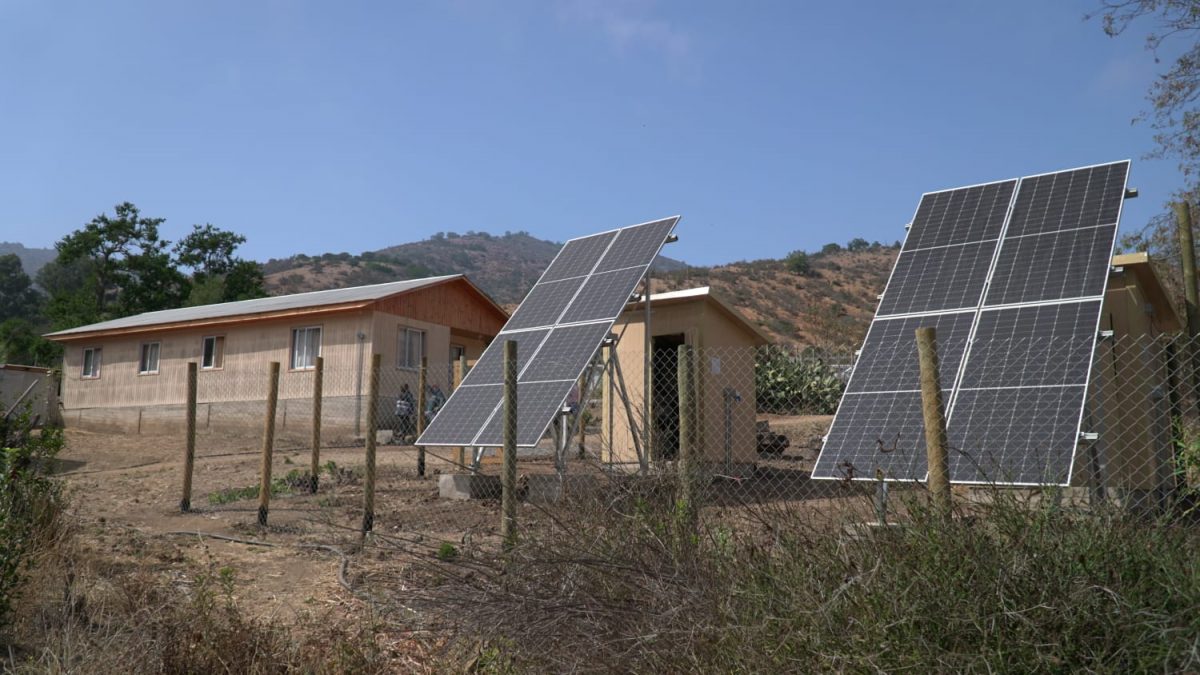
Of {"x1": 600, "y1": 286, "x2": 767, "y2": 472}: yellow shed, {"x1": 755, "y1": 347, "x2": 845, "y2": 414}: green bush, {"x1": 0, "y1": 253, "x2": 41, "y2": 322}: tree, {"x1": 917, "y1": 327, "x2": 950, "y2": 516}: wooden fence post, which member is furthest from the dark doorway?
{"x1": 0, "y1": 253, "x2": 41, "y2": 322}: tree

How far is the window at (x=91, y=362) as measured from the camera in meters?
29.2

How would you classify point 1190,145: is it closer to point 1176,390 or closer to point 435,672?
point 1176,390

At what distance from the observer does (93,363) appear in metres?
29.4

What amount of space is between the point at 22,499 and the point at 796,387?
24.2m

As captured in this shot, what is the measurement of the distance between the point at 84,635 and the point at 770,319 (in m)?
45.0

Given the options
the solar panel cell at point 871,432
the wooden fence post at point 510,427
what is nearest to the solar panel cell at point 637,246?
the solar panel cell at point 871,432

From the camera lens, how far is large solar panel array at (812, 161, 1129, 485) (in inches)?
233

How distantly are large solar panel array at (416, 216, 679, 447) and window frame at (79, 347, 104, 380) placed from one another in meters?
22.5

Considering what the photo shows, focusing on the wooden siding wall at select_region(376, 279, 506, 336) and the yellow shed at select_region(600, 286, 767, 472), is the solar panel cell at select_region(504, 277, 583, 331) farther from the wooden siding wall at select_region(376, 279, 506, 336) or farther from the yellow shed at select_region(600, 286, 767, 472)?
the wooden siding wall at select_region(376, 279, 506, 336)

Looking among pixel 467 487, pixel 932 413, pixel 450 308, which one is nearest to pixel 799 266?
pixel 450 308

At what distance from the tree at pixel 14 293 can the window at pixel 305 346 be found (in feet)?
216

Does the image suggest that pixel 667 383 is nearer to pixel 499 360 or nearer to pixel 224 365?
pixel 499 360

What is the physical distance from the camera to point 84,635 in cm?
459

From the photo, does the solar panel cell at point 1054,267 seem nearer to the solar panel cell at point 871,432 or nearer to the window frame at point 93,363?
the solar panel cell at point 871,432
